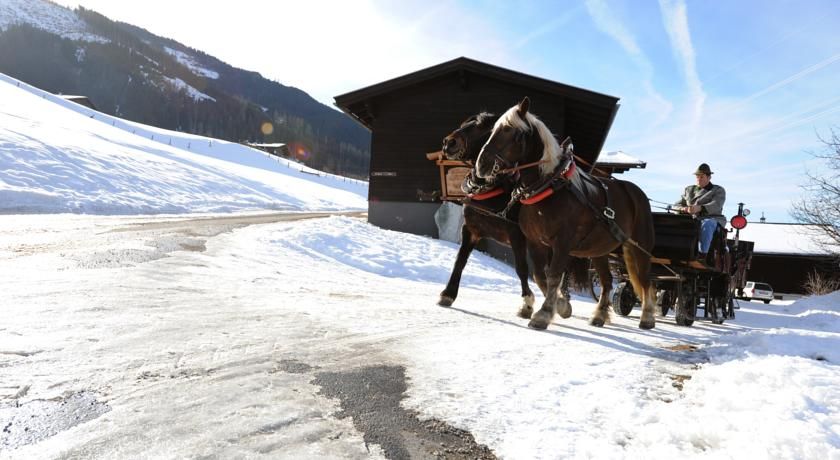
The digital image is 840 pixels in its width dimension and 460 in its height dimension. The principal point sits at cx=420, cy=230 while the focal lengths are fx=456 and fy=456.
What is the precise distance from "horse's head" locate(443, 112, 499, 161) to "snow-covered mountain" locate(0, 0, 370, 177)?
3950 inches

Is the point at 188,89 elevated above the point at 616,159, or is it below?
above

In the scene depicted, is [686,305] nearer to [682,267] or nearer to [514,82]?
[682,267]

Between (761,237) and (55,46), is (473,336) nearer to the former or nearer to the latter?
(761,237)

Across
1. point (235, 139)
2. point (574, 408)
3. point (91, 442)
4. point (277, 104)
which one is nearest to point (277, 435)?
point (91, 442)

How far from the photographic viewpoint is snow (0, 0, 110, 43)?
139125mm

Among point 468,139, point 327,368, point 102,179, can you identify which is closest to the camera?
point 327,368

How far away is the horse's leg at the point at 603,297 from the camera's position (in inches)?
196

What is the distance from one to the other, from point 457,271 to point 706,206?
14.1 ft

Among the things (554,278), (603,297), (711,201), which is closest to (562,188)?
(554,278)

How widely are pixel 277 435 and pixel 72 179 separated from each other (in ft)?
67.3

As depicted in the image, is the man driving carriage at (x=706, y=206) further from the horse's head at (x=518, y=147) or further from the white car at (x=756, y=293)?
the white car at (x=756, y=293)

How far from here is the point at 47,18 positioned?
14875 centimetres

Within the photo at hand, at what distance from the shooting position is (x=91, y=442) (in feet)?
5.02

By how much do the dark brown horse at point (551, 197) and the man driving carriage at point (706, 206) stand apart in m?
2.16
